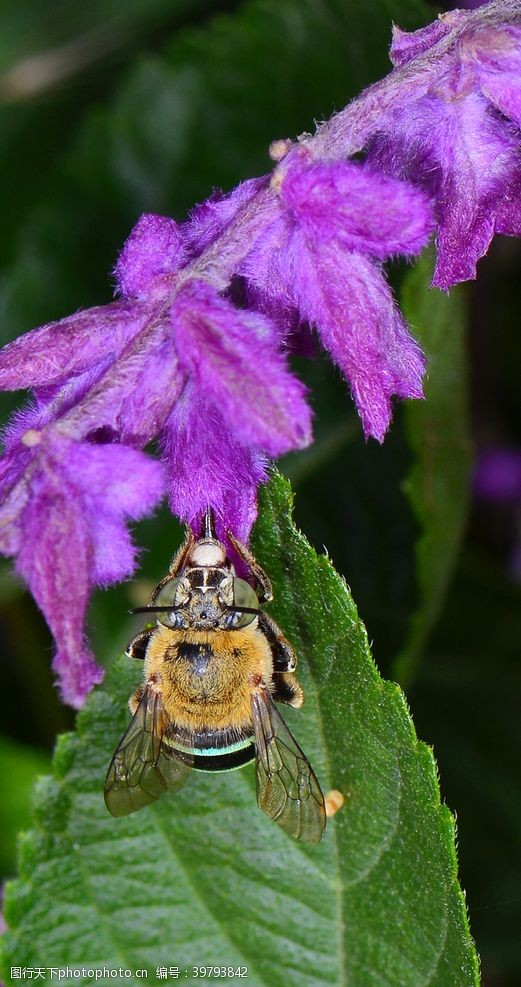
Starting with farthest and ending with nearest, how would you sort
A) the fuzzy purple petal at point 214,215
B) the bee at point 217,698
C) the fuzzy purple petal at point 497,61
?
the bee at point 217,698, the fuzzy purple petal at point 214,215, the fuzzy purple petal at point 497,61

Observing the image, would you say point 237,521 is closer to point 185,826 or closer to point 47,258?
point 185,826

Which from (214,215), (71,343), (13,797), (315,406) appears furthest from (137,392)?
(13,797)

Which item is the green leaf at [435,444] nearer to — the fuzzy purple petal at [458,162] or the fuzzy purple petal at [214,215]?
the fuzzy purple petal at [458,162]

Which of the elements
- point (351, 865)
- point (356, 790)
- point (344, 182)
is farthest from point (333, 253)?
point (351, 865)

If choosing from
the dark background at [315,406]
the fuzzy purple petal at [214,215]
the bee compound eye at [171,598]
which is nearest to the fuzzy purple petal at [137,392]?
the fuzzy purple petal at [214,215]

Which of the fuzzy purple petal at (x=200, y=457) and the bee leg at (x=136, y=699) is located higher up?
the fuzzy purple petal at (x=200, y=457)

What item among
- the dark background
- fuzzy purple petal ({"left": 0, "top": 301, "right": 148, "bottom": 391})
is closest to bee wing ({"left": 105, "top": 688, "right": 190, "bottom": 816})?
fuzzy purple petal ({"left": 0, "top": 301, "right": 148, "bottom": 391})

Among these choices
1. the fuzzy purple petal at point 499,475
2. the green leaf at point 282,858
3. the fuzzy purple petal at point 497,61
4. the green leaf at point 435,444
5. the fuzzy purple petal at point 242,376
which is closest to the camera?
the fuzzy purple petal at point 242,376
